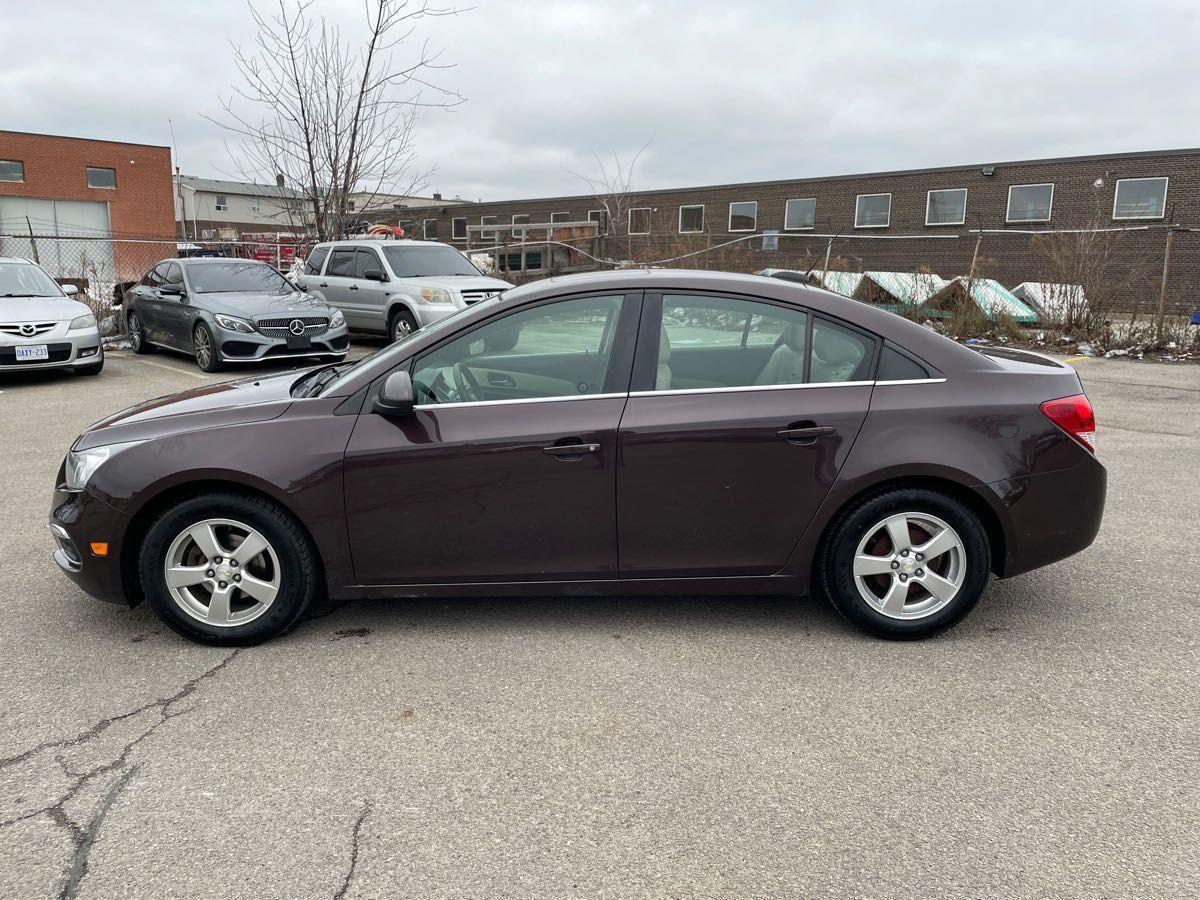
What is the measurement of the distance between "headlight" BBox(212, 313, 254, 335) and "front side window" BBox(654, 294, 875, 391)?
9.56m

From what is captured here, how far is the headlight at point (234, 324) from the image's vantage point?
12.1m

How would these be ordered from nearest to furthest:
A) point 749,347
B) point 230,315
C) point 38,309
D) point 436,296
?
point 749,347
point 38,309
point 230,315
point 436,296

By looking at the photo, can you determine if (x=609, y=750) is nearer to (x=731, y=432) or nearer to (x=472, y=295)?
(x=731, y=432)

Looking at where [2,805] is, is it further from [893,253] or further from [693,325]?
[893,253]

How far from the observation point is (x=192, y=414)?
13.1ft

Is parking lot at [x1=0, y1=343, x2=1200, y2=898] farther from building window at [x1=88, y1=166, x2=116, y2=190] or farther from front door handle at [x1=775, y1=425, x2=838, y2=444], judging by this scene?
building window at [x1=88, y1=166, x2=116, y2=190]

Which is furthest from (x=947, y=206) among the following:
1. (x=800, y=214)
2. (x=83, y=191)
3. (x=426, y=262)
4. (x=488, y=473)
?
(x=83, y=191)

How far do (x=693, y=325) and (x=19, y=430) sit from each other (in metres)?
7.52

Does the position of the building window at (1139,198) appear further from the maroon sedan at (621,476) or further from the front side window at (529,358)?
the front side window at (529,358)

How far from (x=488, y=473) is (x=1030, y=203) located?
31.6 metres

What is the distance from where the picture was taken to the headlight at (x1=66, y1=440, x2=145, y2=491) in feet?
12.7

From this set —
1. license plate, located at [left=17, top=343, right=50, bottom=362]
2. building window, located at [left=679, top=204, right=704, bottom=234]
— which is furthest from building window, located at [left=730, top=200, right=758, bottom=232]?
license plate, located at [left=17, top=343, right=50, bottom=362]

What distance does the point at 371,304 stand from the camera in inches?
580

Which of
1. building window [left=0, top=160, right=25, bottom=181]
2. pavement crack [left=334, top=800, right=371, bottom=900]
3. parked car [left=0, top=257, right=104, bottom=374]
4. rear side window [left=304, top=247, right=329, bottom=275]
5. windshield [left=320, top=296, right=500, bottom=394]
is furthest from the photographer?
building window [left=0, top=160, right=25, bottom=181]
